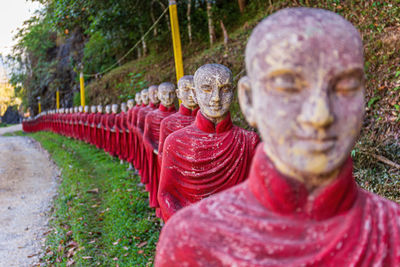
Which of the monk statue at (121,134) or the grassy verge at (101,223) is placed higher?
the monk statue at (121,134)

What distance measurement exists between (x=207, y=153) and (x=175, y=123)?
2088 millimetres

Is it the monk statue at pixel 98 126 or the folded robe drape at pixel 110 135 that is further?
the monk statue at pixel 98 126

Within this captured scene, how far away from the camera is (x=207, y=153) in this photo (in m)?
3.16

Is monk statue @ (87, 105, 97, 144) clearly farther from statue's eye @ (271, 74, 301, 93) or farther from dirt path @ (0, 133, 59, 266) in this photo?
statue's eye @ (271, 74, 301, 93)

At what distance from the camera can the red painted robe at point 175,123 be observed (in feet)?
16.8

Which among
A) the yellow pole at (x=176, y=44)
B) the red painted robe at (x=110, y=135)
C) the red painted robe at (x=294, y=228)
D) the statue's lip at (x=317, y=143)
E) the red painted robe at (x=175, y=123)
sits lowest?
the red painted robe at (x=110, y=135)

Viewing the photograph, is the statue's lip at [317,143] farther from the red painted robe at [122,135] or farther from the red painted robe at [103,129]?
the red painted robe at [103,129]

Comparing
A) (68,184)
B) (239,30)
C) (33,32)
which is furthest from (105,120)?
(33,32)

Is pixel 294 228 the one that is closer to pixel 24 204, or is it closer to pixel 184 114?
pixel 184 114

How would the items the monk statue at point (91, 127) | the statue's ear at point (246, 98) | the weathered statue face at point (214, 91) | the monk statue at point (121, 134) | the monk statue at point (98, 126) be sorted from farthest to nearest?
the monk statue at point (91, 127)
the monk statue at point (98, 126)
the monk statue at point (121, 134)
the weathered statue face at point (214, 91)
the statue's ear at point (246, 98)

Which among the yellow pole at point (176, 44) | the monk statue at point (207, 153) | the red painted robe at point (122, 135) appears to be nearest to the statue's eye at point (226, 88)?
the monk statue at point (207, 153)

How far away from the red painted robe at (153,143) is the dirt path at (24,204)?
2068mm

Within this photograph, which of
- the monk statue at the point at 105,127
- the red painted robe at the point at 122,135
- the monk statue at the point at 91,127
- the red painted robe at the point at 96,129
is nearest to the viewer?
the red painted robe at the point at 122,135

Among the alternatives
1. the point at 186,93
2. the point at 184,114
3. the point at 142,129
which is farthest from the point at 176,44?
the point at 184,114
